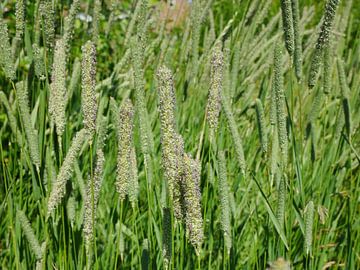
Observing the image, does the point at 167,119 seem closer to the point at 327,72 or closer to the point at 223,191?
the point at 223,191

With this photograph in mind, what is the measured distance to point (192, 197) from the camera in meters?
1.31

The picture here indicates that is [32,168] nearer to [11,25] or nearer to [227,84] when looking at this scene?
[227,84]

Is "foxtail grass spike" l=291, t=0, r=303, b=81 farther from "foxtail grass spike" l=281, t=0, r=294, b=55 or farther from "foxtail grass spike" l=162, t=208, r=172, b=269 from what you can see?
"foxtail grass spike" l=162, t=208, r=172, b=269

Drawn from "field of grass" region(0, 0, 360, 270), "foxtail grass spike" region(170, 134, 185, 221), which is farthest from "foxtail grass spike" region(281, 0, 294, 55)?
"foxtail grass spike" region(170, 134, 185, 221)

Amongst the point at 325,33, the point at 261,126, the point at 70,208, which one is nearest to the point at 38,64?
the point at 70,208

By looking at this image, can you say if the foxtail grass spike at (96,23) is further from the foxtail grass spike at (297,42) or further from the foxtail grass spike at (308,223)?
the foxtail grass spike at (308,223)

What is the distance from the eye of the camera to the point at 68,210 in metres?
1.71

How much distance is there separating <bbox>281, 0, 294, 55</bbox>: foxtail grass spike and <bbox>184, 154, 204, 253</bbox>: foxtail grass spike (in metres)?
0.43

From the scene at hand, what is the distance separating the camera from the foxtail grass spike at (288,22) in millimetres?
1551

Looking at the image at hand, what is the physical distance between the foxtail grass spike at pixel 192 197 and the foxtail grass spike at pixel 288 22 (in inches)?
17.0

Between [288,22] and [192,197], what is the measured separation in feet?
1.62

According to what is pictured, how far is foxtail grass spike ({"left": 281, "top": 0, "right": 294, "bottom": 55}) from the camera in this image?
1.55 m

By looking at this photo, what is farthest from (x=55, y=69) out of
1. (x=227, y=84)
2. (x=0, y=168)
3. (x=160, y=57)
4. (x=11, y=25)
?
(x=11, y=25)

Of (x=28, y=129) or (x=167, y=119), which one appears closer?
(x=167, y=119)
